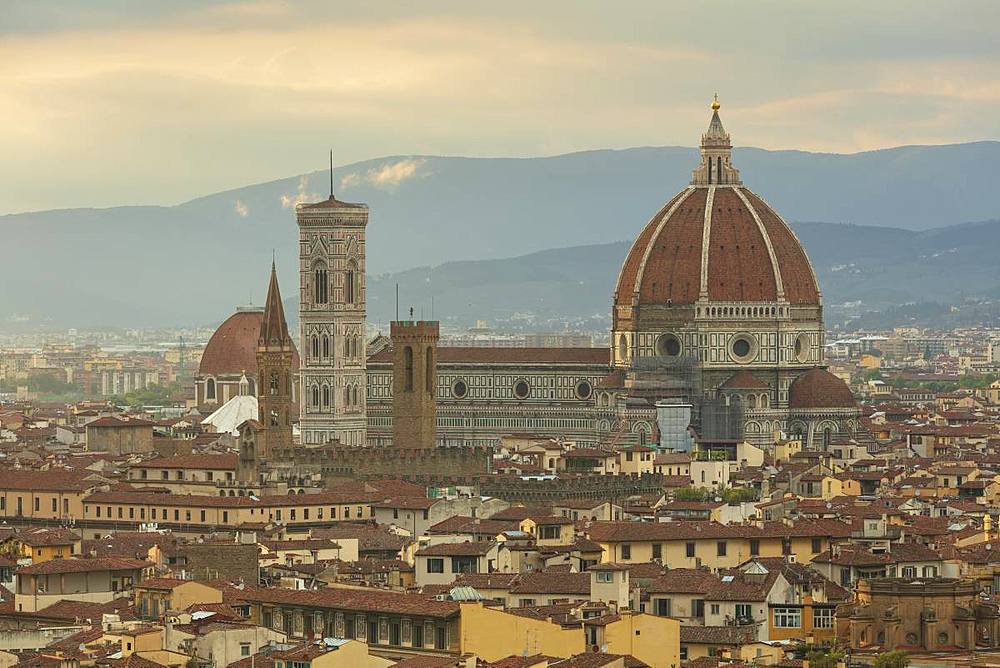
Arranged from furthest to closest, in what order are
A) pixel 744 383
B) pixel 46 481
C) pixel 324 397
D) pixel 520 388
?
pixel 520 388, pixel 324 397, pixel 744 383, pixel 46 481

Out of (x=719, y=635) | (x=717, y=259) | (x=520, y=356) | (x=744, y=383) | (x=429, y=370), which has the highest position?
(x=717, y=259)

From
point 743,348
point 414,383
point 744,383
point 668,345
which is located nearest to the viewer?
point 414,383

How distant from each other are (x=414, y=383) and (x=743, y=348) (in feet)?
53.9

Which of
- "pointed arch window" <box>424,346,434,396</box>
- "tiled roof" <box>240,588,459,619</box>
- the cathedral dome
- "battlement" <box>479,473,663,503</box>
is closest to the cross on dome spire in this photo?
the cathedral dome

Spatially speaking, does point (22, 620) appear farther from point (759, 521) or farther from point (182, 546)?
point (759, 521)

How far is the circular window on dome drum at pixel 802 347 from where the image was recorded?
13912 centimetres

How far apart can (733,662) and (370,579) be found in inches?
602

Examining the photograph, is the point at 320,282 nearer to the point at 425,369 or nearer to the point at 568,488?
the point at 425,369

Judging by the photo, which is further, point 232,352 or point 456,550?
point 232,352

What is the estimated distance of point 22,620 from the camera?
54844 mm

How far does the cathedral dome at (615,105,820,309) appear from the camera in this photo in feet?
454

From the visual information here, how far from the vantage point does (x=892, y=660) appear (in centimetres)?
4162

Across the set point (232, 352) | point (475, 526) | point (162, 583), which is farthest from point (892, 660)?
point (232, 352)

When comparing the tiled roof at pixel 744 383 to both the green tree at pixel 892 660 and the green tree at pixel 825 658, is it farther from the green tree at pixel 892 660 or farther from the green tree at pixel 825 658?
the green tree at pixel 892 660
